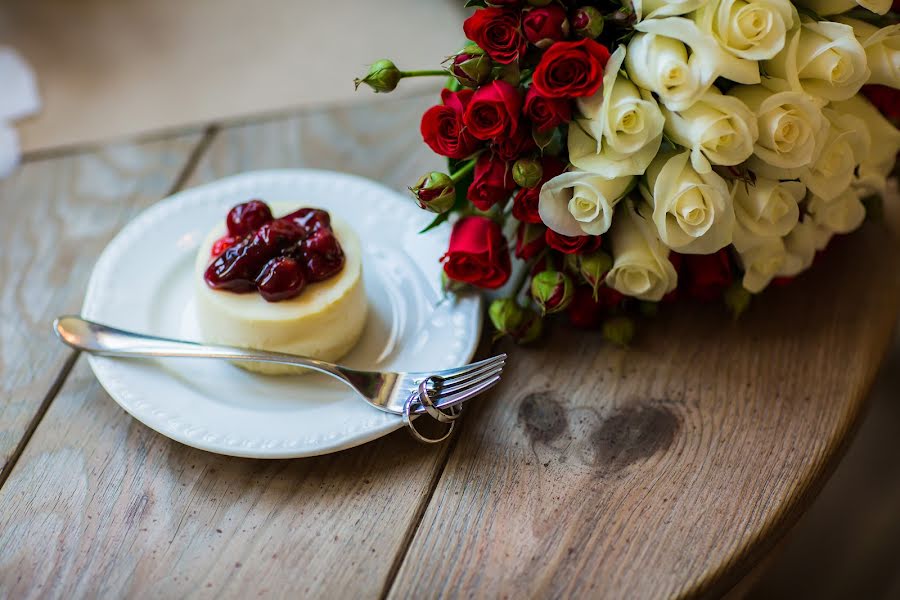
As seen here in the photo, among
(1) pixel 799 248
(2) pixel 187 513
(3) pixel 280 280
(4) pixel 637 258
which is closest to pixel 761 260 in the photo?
(1) pixel 799 248

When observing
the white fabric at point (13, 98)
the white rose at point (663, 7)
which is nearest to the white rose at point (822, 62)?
the white rose at point (663, 7)

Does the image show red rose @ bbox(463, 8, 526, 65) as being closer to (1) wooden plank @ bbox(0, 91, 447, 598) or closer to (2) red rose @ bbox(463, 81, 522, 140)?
(2) red rose @ bbox(463, 81, 522, 140)

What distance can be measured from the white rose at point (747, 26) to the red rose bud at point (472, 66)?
0.62 feet

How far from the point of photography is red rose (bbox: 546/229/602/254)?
0.84m

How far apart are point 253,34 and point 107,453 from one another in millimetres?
944

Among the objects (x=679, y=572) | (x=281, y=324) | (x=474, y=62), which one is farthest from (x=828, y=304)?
(x=281, y=324)

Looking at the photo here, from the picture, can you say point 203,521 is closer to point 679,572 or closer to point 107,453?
point 107,453

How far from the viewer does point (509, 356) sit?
3.07 ft

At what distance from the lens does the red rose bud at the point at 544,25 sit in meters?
0.76

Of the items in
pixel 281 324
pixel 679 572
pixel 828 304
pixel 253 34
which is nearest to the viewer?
pixel 679 572

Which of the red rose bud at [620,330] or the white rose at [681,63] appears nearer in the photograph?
the white rose at [681,63]

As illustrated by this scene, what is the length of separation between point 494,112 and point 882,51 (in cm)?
38

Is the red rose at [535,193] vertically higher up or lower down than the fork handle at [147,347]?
higher up

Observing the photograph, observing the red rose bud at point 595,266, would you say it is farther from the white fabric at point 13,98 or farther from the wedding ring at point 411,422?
the white fabric at point 13,98
